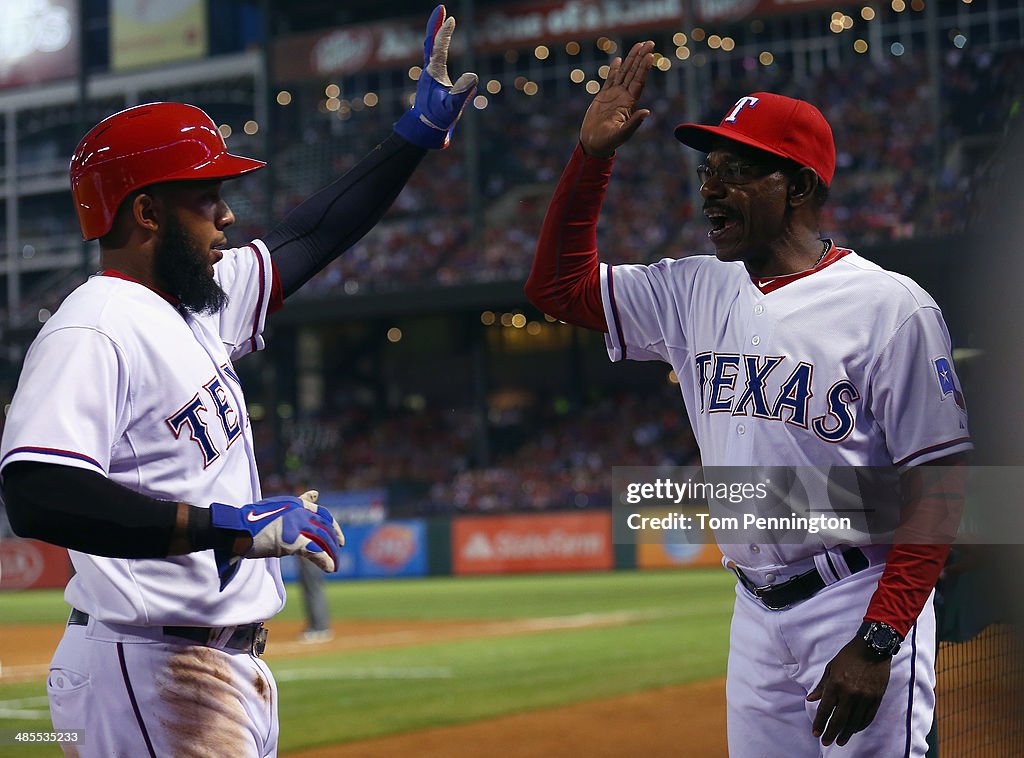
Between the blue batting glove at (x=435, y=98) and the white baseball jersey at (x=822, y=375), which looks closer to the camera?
the white baseball jersey at (x=822, y=375)

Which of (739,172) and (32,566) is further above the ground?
(739,172)

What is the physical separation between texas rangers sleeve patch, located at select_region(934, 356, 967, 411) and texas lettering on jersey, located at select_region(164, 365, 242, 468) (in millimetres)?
1508

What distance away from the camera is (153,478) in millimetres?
2576

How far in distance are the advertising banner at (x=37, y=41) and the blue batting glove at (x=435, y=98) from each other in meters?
33.6

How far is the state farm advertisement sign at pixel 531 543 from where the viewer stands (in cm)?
2230

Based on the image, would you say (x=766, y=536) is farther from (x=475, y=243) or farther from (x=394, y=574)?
(x=475, y=243)

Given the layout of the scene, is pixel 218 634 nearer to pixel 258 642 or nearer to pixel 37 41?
pixel 258 642

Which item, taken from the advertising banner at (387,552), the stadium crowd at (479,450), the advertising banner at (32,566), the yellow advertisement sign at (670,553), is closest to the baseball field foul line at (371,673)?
the yellow advertisement sign at (670,553)

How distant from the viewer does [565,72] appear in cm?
3306

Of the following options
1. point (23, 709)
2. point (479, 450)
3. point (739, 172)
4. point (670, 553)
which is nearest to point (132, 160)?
point (739, 172)

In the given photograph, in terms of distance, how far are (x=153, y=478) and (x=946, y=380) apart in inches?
65.6

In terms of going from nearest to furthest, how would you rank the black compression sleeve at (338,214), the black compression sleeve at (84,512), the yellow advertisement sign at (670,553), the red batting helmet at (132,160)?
the black compression sleeve at (84,512), the red batting helmet at (132,160), the black compression sleeve at (338,214), the yellow advertisement sign at (670,553)

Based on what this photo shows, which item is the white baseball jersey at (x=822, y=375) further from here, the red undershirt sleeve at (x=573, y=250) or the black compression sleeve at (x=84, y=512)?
the black compression sleeve at (x=84, y=512)

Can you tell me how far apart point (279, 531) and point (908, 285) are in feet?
4.75
